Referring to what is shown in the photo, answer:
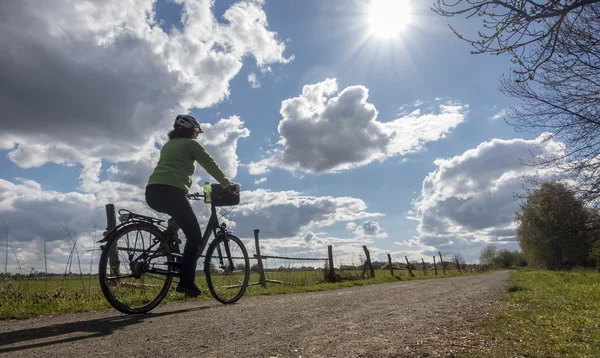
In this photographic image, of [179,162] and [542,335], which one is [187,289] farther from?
[542,335]

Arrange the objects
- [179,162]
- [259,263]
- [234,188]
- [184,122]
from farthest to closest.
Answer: [259,263] < [234,188] < [184,122] < [179,162]

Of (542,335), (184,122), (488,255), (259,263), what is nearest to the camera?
(542,335)

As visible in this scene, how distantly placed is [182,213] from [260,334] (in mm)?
2138

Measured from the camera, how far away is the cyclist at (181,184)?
4.55 m

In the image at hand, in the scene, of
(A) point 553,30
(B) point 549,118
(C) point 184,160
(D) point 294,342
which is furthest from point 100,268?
(B) point 549,118

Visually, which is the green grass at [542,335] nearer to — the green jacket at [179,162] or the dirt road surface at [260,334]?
the dirt road surface at [260,334]

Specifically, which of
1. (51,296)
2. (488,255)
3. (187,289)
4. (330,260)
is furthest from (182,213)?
(488,255)

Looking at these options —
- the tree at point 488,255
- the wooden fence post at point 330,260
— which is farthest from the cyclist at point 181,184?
the tree at point 488,255

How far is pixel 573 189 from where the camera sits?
Result: 38.2ft

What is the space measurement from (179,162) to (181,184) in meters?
0.27

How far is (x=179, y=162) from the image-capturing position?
470 cm

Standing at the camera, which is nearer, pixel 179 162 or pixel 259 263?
pixel 179 162

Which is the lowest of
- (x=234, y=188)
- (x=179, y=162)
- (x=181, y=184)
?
(x=181, y=184)

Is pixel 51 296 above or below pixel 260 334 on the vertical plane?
above
